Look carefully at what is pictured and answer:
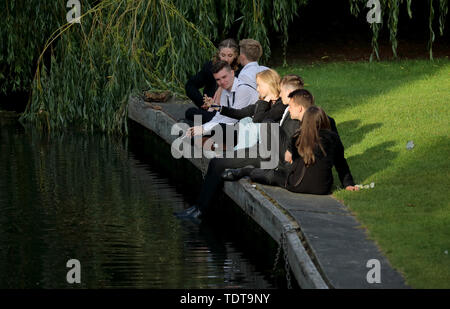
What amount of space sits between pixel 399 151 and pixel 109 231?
12.9 ft

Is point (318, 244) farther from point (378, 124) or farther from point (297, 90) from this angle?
point (378, 124)

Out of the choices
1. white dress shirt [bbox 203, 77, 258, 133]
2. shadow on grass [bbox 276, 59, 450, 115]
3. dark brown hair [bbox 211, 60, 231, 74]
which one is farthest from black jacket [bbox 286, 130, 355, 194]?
shadow on grass [bbox 276, 59, 450, 115]

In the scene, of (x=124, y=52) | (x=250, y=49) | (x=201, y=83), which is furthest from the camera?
(x=124, y=52)

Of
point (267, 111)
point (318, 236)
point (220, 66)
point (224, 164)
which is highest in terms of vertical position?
point (220, 66)

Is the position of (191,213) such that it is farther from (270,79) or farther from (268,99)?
(270,79)

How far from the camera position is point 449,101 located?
15.5 m

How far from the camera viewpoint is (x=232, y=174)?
10438 millimetres

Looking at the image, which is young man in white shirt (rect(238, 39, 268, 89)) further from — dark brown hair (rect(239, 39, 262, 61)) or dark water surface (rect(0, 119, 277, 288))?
dark water surface (rect(0, 119, 277, 288))

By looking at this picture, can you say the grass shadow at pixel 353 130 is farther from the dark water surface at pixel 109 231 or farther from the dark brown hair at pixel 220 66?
the dark water surface at pixel 109 231

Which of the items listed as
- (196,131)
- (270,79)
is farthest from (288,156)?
(196,131)

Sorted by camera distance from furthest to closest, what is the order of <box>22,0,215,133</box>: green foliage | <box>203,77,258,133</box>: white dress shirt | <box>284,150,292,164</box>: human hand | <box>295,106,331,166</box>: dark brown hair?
<box>22,0,215,133</box>: green foliage
<box>203,77,258,133</box>: white dress shirt
<box>284,150,292,164</box>: human hand
<box>295,106,331,166</box>: dark brown hair

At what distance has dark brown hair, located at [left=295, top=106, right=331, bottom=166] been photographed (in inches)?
374

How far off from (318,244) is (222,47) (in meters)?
5.06

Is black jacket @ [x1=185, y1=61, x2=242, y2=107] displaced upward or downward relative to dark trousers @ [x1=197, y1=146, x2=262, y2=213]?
upward
